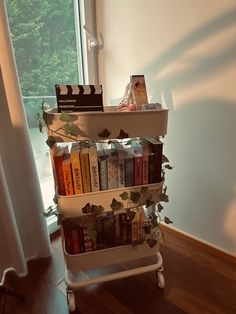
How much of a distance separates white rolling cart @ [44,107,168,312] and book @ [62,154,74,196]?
0.03 metres

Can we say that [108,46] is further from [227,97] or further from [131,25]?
[227,97]

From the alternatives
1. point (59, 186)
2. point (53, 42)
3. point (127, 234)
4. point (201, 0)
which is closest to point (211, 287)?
point (127, 234)

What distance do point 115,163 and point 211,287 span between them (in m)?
0.83

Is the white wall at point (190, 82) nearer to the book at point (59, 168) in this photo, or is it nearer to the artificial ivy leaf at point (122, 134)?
the artificial ivy leaf at point (122, 134)

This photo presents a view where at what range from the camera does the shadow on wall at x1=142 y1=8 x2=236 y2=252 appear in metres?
1.19

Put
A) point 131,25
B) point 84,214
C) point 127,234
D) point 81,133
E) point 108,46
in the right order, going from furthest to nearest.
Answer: point 108,46 < point 131,25 < point 127,234 < point 84,214 < point 81,133

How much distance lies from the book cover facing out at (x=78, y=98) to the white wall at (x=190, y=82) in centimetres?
56

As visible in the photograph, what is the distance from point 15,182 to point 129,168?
2.05ft

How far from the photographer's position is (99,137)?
3.15 ft

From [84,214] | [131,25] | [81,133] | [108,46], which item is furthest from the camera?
[108,46]

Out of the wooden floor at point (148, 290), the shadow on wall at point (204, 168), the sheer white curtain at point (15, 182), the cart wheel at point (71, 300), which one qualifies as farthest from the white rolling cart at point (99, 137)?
the shadow on wall at point (204, 168)

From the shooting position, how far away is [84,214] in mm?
1050

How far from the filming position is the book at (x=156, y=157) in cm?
106

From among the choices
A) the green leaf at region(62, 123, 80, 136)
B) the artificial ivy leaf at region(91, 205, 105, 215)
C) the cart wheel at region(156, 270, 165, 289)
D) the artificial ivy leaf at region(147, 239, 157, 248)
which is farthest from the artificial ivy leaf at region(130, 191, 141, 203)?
the cart wheel at region(156, 270, 165, 289)
